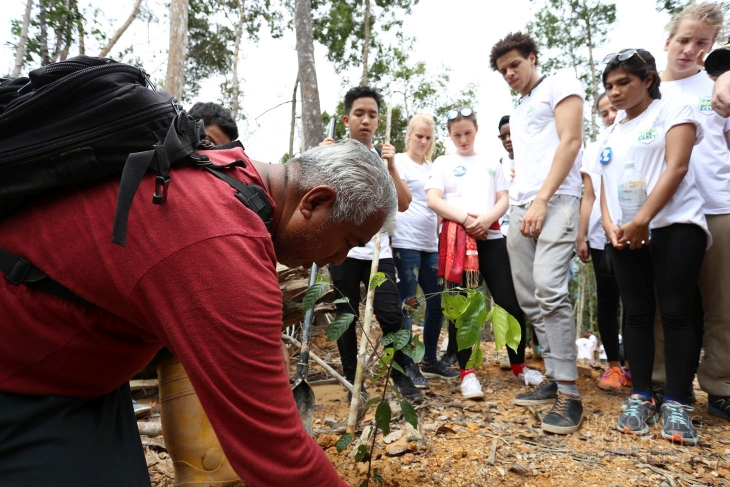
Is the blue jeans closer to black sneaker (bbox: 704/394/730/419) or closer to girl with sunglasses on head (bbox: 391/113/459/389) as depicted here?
girl with sunglasses on head (bbox: 391/113/459/389)

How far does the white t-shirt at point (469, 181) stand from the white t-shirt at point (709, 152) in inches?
48.6

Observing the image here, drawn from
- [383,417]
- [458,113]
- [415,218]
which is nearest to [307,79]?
[458,113]

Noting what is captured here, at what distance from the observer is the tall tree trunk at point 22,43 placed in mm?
8233

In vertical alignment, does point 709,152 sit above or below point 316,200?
above

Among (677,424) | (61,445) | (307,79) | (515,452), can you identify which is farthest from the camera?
(307,79)

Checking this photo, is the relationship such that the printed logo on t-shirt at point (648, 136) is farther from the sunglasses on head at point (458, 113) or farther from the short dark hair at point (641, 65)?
the sunglasses on head at point (458, 113)

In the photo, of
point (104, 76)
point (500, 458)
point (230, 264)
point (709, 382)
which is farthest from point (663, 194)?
point (104, 76)

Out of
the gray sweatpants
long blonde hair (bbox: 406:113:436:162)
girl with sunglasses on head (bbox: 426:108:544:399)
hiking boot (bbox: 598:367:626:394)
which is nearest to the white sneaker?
girl with sunglasses on head (bbox: 426:108:544:399)

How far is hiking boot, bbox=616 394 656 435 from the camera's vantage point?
105 inches

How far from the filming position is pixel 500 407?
3225 millimetres

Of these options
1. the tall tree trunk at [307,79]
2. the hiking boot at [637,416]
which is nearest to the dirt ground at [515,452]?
the hiking boot at [637,416]

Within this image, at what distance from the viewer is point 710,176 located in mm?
2988

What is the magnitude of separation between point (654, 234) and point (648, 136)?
0.57m

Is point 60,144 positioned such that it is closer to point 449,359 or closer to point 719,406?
point 719,406
